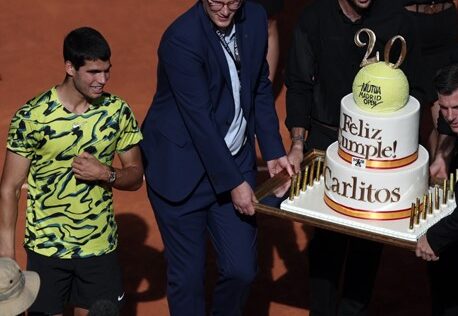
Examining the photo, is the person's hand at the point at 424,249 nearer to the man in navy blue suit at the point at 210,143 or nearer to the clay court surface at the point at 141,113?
the man in navy blue suit at the point at 210,143

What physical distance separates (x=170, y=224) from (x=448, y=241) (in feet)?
6.09

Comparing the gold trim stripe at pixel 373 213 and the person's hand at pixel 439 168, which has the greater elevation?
the gold trim stripe at pixel 373 213

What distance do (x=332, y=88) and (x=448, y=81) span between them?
120 centimetres

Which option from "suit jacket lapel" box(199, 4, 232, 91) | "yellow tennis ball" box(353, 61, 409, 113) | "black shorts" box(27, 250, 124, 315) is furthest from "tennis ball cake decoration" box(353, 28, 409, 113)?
"black shorts" box(27, 250, 124, 315)

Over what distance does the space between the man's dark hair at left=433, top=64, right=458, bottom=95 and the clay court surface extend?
8.32 feet

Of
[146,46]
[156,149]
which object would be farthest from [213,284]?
[146,46]

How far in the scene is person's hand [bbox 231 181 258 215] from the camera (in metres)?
8.02

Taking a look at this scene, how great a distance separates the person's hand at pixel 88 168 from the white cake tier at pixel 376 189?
1.38 metres

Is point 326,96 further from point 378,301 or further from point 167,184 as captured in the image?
point 378,301

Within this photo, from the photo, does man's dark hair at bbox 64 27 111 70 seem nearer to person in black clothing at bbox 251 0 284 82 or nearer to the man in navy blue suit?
the man in navy blue suit

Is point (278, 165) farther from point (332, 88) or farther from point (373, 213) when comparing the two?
point (373, 213)

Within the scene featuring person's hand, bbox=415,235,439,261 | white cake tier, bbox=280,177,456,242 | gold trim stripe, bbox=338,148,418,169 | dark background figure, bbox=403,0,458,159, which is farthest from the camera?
dark background figure, bbox=403,0,458,159

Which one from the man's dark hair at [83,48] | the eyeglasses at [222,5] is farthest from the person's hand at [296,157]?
the man's dark hair at [83,48]

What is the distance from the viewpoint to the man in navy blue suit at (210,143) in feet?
25.8
